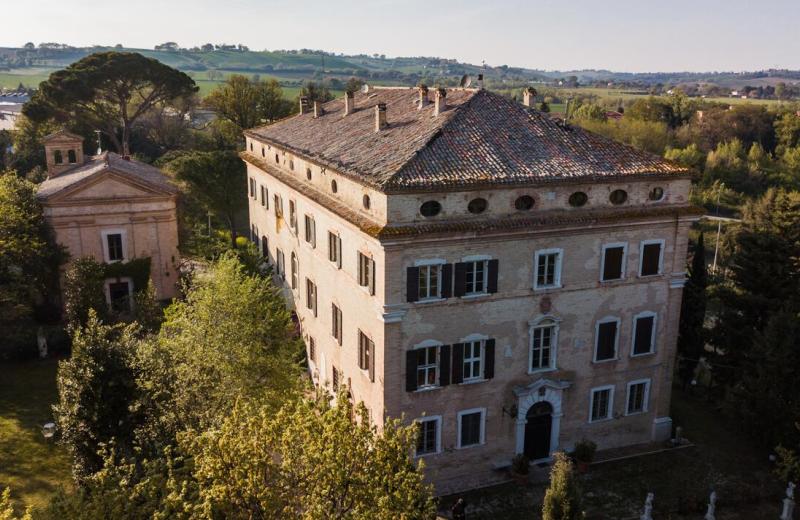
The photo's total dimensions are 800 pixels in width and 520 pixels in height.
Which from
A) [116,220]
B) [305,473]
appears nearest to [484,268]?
[305,473]

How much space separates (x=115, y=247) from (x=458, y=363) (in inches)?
1051

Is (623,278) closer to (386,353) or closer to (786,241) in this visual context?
(386,353)

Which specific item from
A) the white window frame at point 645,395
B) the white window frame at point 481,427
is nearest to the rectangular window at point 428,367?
the white window frame at point 481,427

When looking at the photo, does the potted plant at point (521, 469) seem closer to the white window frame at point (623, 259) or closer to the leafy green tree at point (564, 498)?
the leafy green tree at point (564, 498)

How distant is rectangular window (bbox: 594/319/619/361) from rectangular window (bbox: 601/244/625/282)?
1.84m

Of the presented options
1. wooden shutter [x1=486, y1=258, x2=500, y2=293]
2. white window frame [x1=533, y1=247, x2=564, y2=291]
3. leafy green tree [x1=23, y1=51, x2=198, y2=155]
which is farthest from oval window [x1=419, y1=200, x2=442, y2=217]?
leafy green tree [x1=23, y1=51, x2=198, y2=155]

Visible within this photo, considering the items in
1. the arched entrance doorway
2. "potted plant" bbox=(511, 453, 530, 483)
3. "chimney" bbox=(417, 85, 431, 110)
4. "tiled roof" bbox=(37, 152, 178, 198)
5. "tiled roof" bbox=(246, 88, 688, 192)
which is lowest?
"potted plant" bbox=(511, 453, 530, 483)

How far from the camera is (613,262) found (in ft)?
85.1

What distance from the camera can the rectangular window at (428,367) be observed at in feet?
78.2

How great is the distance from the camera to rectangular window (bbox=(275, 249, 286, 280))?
38.5 metres

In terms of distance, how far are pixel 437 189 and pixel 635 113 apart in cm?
9576

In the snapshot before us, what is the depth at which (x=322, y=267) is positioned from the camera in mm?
29953

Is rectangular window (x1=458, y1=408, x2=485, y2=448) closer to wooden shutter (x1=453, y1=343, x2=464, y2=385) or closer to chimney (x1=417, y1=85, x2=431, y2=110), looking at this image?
wooden shutter (x1=453, y1=343, x2=464, y2=385)

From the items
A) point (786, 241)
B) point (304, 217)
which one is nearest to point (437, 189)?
point (304, 217)
